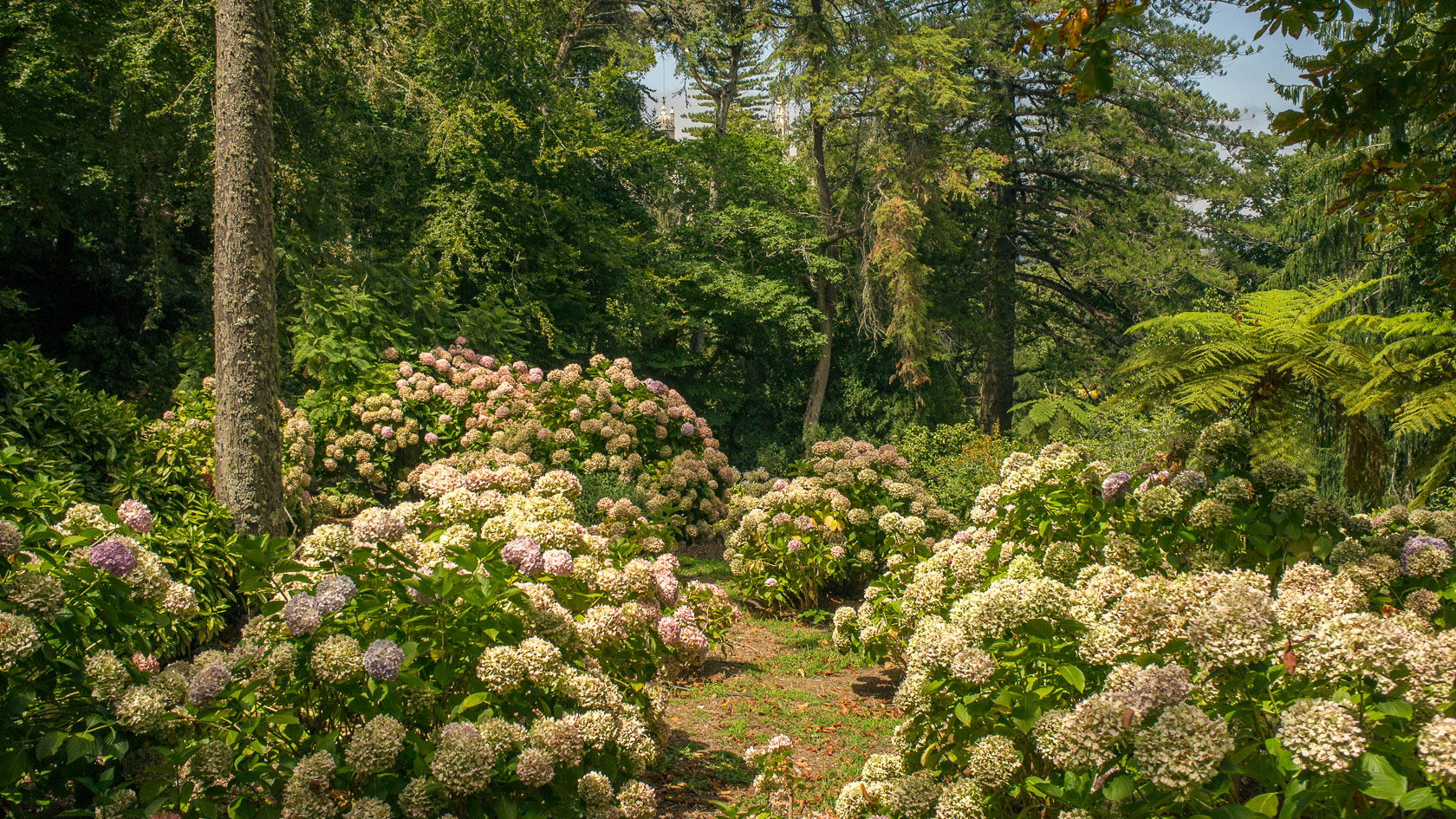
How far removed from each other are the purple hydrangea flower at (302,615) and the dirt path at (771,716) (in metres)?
1.75

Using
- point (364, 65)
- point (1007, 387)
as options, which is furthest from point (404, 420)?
point (1007, 387)

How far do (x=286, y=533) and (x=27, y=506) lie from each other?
2909 millimetres

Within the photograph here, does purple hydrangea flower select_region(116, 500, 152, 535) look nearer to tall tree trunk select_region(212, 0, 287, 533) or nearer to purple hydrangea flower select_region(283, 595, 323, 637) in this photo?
purple hydrangea flower select_region(283, 595, 323, 637)

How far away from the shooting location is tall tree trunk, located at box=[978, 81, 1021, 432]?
1862 cm

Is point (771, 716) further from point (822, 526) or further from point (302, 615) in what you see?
point (302, 615)

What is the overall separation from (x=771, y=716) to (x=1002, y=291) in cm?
1562

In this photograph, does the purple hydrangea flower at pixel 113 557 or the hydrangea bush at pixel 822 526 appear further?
the hydrangea bush at pixel 822 526

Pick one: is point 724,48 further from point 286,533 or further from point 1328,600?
point 1328,600

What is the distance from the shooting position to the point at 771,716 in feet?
15.9

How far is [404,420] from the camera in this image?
8.38 metres

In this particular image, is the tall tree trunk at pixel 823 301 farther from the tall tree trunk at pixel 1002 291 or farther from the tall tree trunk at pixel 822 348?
the tall tree trunk at pixel 1002 291

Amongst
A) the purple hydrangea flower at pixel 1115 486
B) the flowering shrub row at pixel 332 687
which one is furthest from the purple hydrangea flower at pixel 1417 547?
the flowering shrub row at pixel 332 687

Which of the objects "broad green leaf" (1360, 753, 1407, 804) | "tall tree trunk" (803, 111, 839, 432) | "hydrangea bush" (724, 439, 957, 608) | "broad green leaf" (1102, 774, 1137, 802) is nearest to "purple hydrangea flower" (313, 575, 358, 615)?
"broad green leaf" (1102, 774, 1137, 802)

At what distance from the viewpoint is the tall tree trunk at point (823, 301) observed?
18.8 metres
